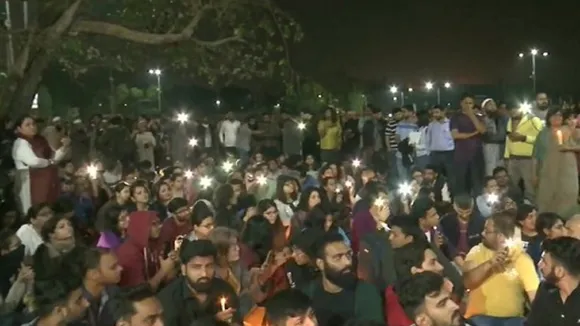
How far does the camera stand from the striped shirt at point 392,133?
46.1 ft

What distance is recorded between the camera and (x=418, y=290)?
4070mm

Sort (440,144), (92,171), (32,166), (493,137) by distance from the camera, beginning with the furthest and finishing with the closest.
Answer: (493,137) < (440,144) < (92,171) < (32,166)

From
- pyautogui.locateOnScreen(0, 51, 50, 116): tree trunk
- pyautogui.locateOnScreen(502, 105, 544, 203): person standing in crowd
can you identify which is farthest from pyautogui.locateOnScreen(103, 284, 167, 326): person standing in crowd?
pyautogui.locateOnScreen(502, 105, 544, 203): person standing in crowd

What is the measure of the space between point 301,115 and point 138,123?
134 inches

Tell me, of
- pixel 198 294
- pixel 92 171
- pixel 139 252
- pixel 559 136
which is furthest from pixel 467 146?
pixel 198 294

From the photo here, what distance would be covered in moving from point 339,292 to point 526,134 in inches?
258

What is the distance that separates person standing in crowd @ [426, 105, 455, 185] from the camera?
11594mm

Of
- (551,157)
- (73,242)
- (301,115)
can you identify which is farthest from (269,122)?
(73,242)

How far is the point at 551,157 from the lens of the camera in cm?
926

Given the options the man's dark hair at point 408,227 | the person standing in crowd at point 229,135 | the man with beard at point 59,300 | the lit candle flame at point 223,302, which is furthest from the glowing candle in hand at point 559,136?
the person standing in crowd at point 229,135

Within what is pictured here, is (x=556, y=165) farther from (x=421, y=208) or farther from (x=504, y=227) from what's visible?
(x=504, y=227)

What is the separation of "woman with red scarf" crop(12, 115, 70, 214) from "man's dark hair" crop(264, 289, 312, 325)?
5.53 m

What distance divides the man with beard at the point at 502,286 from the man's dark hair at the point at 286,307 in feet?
5.47

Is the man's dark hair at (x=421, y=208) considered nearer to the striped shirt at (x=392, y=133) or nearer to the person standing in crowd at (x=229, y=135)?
the striped shirt at (x=392, y=133)
